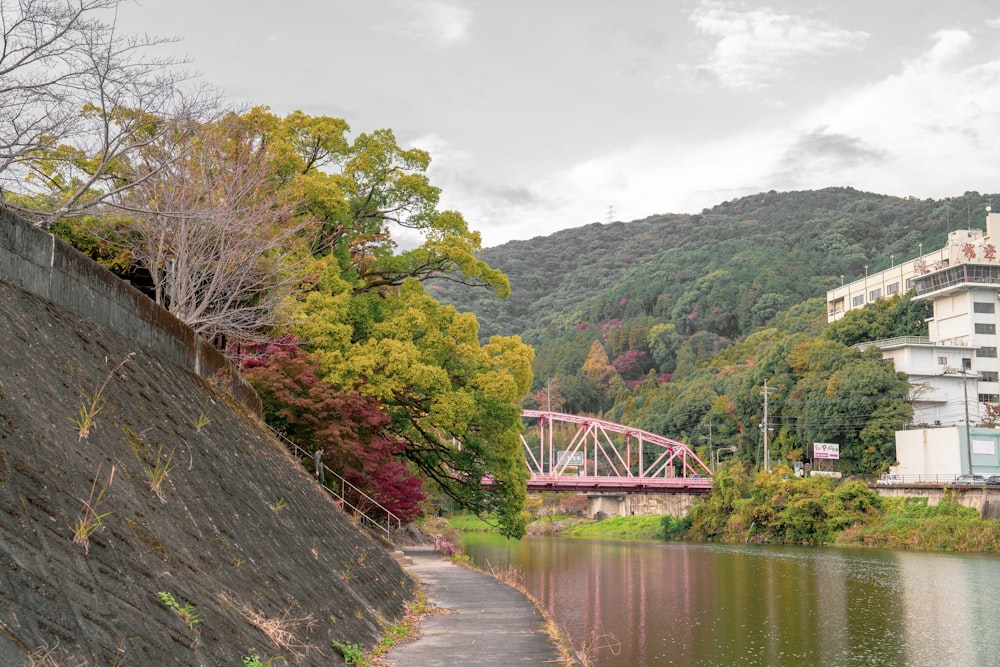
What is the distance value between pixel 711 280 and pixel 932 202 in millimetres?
41560

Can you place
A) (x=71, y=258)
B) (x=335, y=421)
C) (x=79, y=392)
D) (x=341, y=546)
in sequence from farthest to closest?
1. (x=335, y=421)
2. (x=341, y=546)
3. (x=71, y=258)
4. (x=79, y=392)

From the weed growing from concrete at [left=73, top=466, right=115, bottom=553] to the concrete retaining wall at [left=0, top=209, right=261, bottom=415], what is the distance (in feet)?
8.50

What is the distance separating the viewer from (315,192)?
25.9 metres

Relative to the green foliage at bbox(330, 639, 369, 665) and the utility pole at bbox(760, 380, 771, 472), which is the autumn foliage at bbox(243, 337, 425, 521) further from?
the utility pole at bbox(760, 380, 771, 472)

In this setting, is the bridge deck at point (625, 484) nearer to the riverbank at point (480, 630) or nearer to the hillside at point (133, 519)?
the riverbank at point (480, 630)

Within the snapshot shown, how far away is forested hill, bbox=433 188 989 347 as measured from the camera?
134m

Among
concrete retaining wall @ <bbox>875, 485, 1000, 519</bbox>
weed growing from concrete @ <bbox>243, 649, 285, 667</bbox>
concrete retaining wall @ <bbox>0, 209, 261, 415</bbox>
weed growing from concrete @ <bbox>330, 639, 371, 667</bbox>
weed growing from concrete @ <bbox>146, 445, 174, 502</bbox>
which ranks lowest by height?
concrete retaining wall @ <bbox>875, 485, 1000, 519</bbox>

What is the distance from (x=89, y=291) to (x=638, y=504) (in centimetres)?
8022

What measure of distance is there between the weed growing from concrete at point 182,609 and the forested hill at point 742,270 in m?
127

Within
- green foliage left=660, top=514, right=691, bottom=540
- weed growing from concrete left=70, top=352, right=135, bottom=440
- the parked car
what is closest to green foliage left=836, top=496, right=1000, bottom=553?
the parked car

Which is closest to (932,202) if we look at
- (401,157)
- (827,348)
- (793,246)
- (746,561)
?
(793,246)

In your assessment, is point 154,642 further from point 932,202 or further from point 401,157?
point 932,202

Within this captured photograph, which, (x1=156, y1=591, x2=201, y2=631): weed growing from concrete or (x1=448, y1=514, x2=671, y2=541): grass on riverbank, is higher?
(x1=156, y1=591, x2=201, y2=631): weed growing from concrete

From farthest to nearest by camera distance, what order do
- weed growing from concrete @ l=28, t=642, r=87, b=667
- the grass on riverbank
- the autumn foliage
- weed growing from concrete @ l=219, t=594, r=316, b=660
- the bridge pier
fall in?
the bridge pier, the grass on riverbank, the autumn foliage, weed growing from concrete @ l=219, t=594, r=316, b=660, weed growing from concrete @ l=28, t=642, r=87, b=667
